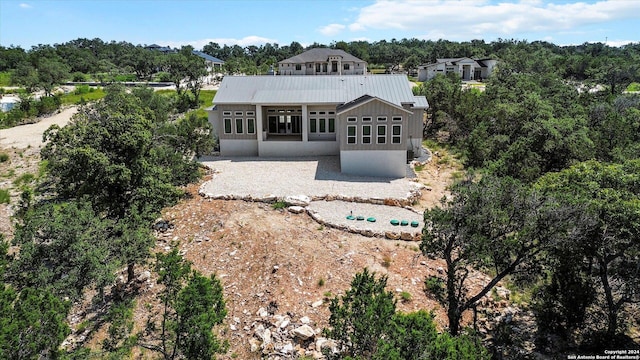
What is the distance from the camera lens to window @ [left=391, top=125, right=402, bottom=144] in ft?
76.6

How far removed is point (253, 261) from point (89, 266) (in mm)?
5581

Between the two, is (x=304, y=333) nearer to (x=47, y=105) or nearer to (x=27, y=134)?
(x=27, y=134)

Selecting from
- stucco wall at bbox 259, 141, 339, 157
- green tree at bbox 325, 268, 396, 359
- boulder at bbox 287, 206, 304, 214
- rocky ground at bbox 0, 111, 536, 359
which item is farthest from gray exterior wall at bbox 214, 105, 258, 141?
green tree at bbox 325, 268, 396, 359

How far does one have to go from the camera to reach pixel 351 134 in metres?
23.6

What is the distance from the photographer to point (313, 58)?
2422 inches

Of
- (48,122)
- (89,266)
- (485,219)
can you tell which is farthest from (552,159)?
(48,122)

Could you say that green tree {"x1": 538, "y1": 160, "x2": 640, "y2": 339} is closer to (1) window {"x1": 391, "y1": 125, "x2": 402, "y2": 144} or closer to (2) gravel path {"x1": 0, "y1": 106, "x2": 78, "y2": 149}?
(1) window {"x1": 391, "y1": 125, "x2": 402, "y2": 144}

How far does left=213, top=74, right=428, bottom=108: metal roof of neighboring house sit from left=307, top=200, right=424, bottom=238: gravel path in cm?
873

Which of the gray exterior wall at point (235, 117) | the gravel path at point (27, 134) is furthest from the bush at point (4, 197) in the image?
the gray exterior wall at point (235, 117)

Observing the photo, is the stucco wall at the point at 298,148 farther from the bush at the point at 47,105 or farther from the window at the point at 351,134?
the bush at the point at 47,105

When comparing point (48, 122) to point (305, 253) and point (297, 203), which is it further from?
point (305, 253)

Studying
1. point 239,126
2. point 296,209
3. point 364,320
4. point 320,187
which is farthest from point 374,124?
point 364,320

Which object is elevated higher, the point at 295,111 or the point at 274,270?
the point at 295,111

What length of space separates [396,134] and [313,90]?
23.2ft
